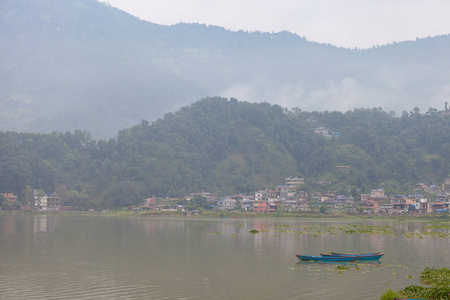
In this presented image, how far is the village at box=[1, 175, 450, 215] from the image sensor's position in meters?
130

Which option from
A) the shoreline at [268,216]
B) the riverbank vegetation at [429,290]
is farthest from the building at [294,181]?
the riverbank vegetation at [429,290]

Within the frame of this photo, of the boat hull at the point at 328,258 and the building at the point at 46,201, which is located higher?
the building at the point at 46,201

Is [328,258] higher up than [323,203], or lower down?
lower down

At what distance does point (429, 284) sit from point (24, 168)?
479 feet

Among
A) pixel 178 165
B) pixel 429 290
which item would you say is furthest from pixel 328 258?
pixel 178 165

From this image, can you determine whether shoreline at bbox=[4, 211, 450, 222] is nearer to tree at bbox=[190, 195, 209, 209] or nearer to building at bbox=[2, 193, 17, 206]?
tree at bbox=[190, 195, 209, 209]

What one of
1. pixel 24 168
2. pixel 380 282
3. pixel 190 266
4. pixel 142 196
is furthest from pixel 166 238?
pixel 24 168

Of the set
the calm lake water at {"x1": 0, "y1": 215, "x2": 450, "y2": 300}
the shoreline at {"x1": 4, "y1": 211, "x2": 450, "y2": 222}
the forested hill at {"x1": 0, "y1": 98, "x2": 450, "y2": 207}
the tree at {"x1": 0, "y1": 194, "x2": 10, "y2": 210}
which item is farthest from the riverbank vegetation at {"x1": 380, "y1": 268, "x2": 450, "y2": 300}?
the forested hill at {"x1": 0, "y1": 98, "x2": 450, "y2": 207}

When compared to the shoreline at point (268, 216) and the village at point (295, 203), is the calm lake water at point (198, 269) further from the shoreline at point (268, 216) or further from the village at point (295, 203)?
the village at point (295, 203)

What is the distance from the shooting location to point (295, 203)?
146 m

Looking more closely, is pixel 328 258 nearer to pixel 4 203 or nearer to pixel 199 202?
pixel 199 202

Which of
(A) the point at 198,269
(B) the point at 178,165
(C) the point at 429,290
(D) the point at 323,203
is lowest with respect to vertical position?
(A) the point at 198,269

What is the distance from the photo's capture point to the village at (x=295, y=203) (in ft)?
428

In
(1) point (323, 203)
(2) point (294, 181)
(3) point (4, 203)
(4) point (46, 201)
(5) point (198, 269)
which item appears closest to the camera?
(5) point (198, 269)
